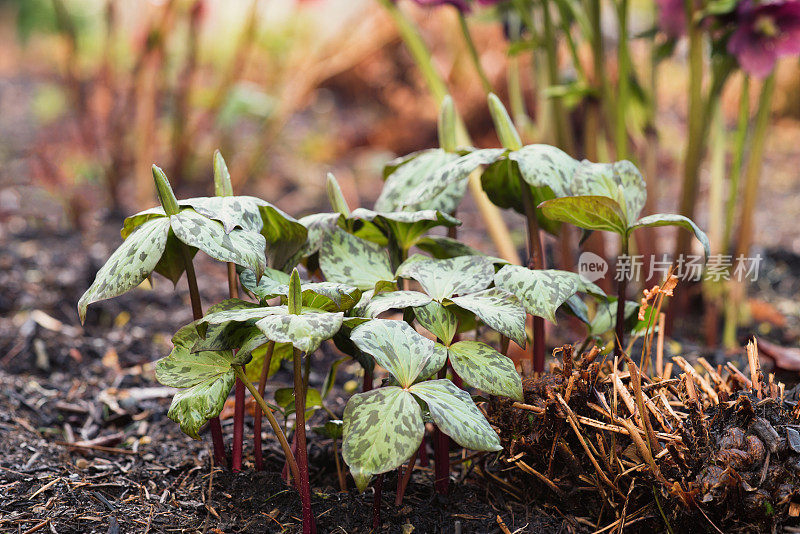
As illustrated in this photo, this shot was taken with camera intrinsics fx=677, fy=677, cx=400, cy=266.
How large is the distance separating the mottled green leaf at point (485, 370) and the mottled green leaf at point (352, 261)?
6.0 inches

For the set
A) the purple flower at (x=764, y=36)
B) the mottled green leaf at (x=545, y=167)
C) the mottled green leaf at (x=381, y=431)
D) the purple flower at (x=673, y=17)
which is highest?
the purple flower at (x=673, y=17)

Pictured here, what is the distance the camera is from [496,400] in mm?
894

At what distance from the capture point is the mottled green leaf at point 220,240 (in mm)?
716

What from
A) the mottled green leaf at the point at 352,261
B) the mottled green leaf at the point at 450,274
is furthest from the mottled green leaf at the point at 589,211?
the mottled green leaf at the point at 352,261

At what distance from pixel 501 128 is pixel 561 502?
501 mm

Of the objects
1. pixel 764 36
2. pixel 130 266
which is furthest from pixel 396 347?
pixel 764 36

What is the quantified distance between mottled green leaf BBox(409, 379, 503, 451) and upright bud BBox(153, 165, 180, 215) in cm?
34

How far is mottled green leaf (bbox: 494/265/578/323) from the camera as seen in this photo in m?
0.77

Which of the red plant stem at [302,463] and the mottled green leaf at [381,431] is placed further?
the red plant stem at [302,463]

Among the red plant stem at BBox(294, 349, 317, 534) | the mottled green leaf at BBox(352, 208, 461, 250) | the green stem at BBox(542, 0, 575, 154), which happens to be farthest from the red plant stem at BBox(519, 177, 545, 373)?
the green stem at BBox(542, 0, 575, 154)

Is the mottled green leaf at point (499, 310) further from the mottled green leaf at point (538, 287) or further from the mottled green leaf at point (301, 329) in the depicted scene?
the mottled green leaf at point (301, 329)

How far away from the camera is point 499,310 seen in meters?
0.76

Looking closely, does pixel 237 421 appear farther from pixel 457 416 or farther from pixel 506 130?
pixel 506 130

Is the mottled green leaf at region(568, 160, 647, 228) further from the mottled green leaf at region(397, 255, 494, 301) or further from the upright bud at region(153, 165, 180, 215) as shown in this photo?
the upright bud at region(153, 165, 180, 215)
